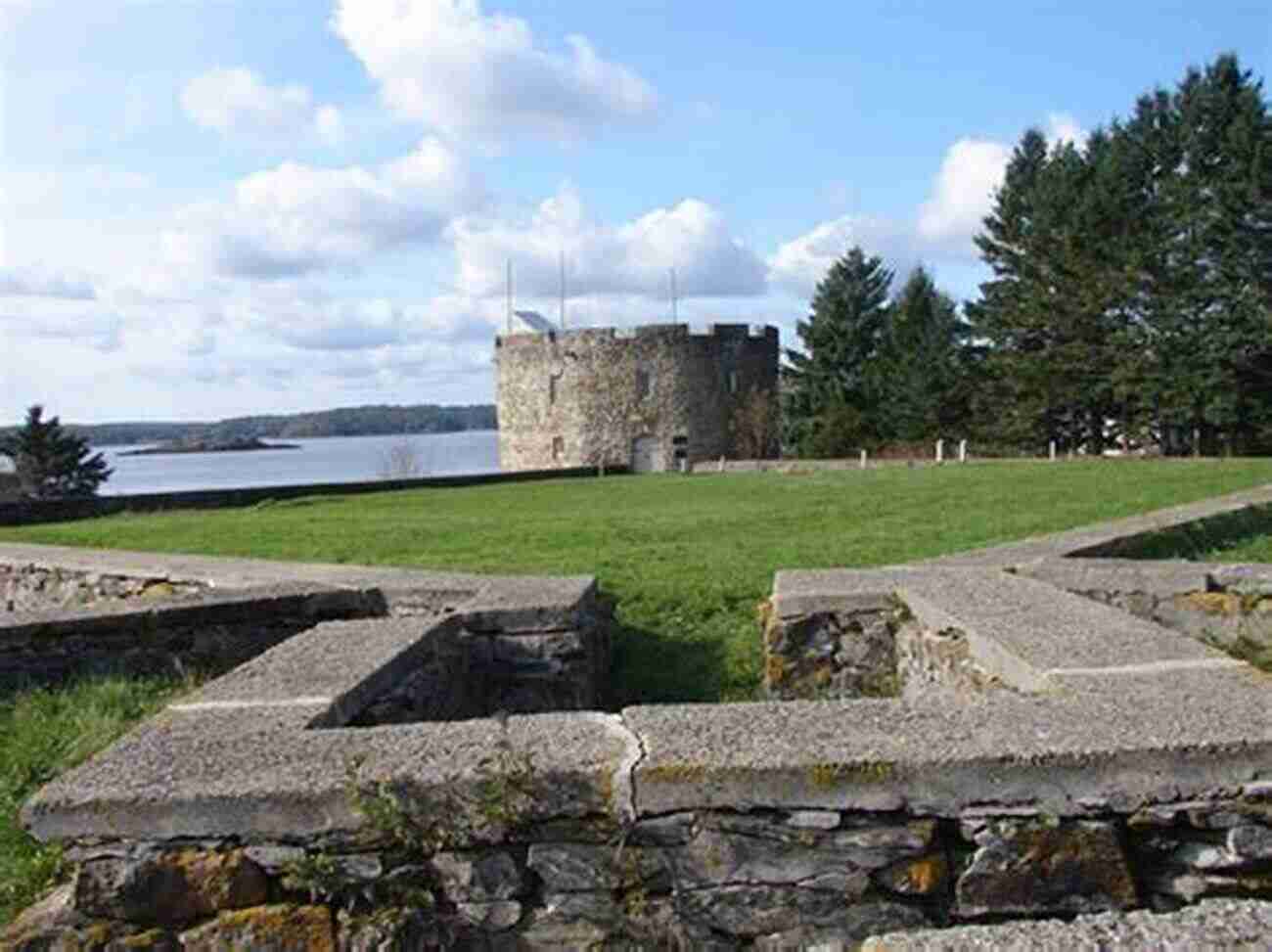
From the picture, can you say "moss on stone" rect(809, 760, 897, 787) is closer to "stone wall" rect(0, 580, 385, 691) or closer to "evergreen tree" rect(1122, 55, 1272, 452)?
"stone wall" rect(0, 580, 385, 691)

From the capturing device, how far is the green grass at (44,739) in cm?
375

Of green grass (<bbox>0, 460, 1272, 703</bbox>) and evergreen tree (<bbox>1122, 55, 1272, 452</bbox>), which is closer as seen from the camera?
green grass (<bbox>0, 460, 1272, 703</bbox>)

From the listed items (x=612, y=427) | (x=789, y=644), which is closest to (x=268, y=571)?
(x=789, y=644)

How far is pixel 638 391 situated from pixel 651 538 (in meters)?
32.6

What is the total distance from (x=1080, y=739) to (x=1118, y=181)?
1654 inches

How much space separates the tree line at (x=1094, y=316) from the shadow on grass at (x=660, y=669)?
108ft

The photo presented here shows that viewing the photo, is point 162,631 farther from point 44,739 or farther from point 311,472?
point 311,472

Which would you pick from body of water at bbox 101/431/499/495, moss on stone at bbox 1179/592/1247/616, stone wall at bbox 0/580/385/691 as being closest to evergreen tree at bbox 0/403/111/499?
body of water at bbox 101/431/499/495

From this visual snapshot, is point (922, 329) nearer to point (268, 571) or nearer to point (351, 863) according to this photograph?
point (268, 571)

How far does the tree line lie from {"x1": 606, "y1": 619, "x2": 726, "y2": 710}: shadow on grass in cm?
3298

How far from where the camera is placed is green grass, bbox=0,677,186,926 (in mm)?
3754

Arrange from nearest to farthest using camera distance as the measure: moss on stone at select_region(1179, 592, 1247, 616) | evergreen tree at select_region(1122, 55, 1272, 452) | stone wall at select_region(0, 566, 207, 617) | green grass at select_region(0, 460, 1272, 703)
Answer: moss on stone at select_region(1179, 592, 1247, 616)
green grass at select_region(0, 460, 1272, 703)
stone wall at select_region(0, 566, 207, 617)
evergreen tree at select_region(1122, 55, 1272, 452)

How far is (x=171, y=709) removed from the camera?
4.20 m

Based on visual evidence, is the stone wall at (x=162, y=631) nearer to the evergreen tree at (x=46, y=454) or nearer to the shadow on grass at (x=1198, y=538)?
the shadow on grass at (x=1198, y=538)
